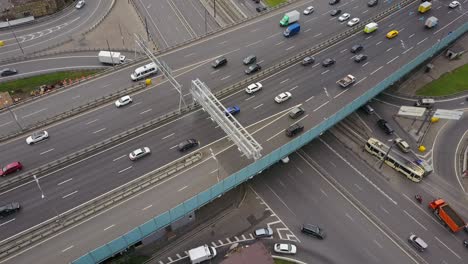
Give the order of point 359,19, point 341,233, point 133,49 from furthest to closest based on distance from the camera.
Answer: point 133,49, point 359,19, point 341,233

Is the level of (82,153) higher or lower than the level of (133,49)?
lower

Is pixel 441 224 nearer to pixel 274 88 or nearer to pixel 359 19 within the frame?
pixel 274 88

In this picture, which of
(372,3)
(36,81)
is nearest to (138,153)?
(36,81)

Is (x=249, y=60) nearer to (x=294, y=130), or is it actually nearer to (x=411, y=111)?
(x=294, y=130)

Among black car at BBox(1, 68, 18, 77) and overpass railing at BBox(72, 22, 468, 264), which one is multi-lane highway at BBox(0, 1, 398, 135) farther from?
black car at BBox(1, 68, 18, 77)

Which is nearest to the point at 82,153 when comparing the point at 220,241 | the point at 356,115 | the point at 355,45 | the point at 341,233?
the point at 220,241

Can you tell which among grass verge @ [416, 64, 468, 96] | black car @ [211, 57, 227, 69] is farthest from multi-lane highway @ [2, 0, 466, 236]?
grass verge @ [416, 64, 468, 96]

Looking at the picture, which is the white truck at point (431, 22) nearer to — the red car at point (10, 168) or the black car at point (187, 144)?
the black car at point (187, 144)

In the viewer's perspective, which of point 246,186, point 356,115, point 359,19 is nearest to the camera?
point 246,186
